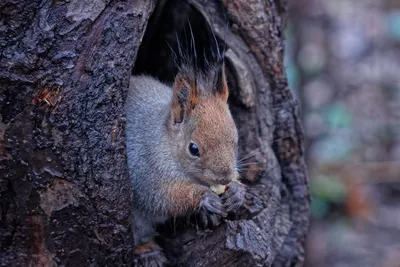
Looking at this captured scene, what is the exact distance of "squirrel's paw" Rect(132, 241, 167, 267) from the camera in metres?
2.68

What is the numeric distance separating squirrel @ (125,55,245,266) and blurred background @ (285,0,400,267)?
2.18 meters

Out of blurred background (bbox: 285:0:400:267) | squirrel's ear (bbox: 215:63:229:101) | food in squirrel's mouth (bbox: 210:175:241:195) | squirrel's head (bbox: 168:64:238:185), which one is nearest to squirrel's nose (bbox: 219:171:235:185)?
squirrel's head (bbox: 168:64:238:185)

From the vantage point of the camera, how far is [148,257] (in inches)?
106

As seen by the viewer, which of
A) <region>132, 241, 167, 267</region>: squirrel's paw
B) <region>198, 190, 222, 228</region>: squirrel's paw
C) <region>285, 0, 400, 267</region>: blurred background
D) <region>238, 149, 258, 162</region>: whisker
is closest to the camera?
<region>198, 190, 222, 228</region>: squirrel's paw

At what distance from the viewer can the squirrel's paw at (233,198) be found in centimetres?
261

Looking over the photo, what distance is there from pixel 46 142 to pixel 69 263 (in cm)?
43

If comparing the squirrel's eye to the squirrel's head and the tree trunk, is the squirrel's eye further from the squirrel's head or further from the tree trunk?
the tree trunk

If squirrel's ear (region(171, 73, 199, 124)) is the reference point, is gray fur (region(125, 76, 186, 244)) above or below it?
below

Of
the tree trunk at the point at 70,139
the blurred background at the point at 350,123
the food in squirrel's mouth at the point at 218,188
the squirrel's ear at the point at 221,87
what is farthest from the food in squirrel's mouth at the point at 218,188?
the blurred background at the point at 350,123

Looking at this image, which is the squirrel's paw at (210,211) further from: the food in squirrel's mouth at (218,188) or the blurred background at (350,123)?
the blurred background at (350,123)

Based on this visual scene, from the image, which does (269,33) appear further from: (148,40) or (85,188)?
(85,188)

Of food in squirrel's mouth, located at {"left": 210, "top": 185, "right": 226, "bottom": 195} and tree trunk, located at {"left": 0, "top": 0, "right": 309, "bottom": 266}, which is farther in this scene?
food in squirrel's mouth, located at {"left": 210, "top": 185, "right": 226, "bottom": 195}

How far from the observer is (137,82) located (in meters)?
3.09

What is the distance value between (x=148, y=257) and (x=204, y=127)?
568 millimetres
